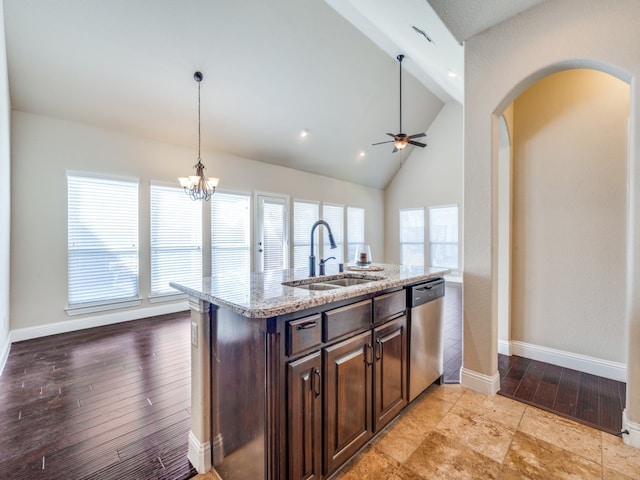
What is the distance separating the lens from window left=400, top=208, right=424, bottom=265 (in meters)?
8.16

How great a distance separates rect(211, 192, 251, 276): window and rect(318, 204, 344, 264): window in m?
2.23

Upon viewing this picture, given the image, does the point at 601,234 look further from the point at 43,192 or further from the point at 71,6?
the point at 43,192

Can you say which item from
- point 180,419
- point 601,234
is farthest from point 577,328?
point 180,419

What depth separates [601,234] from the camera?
8.64 feet

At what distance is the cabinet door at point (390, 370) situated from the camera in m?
1.82

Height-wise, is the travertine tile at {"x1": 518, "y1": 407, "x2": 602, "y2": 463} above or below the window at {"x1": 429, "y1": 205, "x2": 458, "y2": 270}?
below

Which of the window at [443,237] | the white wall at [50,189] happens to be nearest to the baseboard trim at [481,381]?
the white wall at [50,189]

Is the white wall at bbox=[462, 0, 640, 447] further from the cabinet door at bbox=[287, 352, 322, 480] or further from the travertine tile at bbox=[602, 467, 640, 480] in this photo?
the cabinet door at bbox=[287, 352, 322, 480]

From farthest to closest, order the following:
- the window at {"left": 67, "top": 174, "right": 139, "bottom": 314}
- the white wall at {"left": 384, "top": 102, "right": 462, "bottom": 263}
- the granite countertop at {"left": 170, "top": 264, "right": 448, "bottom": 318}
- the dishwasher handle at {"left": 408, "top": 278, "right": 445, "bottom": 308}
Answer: the white wall at {"left": 384, "top": 102, "right": 462, "bottom": 263} → the window at {"left": 67, "top": 174, "right": 139, "bottom": 314} → the dishwasher handle at {"left": 408, "top": 278, "right": 445, "bottom": 308} → the granite countertop at {"left": 170, "top": 264, "right": 448, "bottom": 318}

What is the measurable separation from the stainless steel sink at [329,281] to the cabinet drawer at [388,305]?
0.62 ft

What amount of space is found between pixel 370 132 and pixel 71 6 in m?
5.05

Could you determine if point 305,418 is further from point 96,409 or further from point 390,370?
point 96,409

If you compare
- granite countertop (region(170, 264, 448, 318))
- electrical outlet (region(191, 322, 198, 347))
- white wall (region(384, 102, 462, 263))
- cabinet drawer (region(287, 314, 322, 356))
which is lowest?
electrical outlet (region(191, 322, 198, 347))

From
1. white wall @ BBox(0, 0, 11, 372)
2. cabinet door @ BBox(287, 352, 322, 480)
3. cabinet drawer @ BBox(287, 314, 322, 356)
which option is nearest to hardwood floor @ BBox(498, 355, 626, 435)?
cabinet door @ BBox(287, 352, 322, 480)
